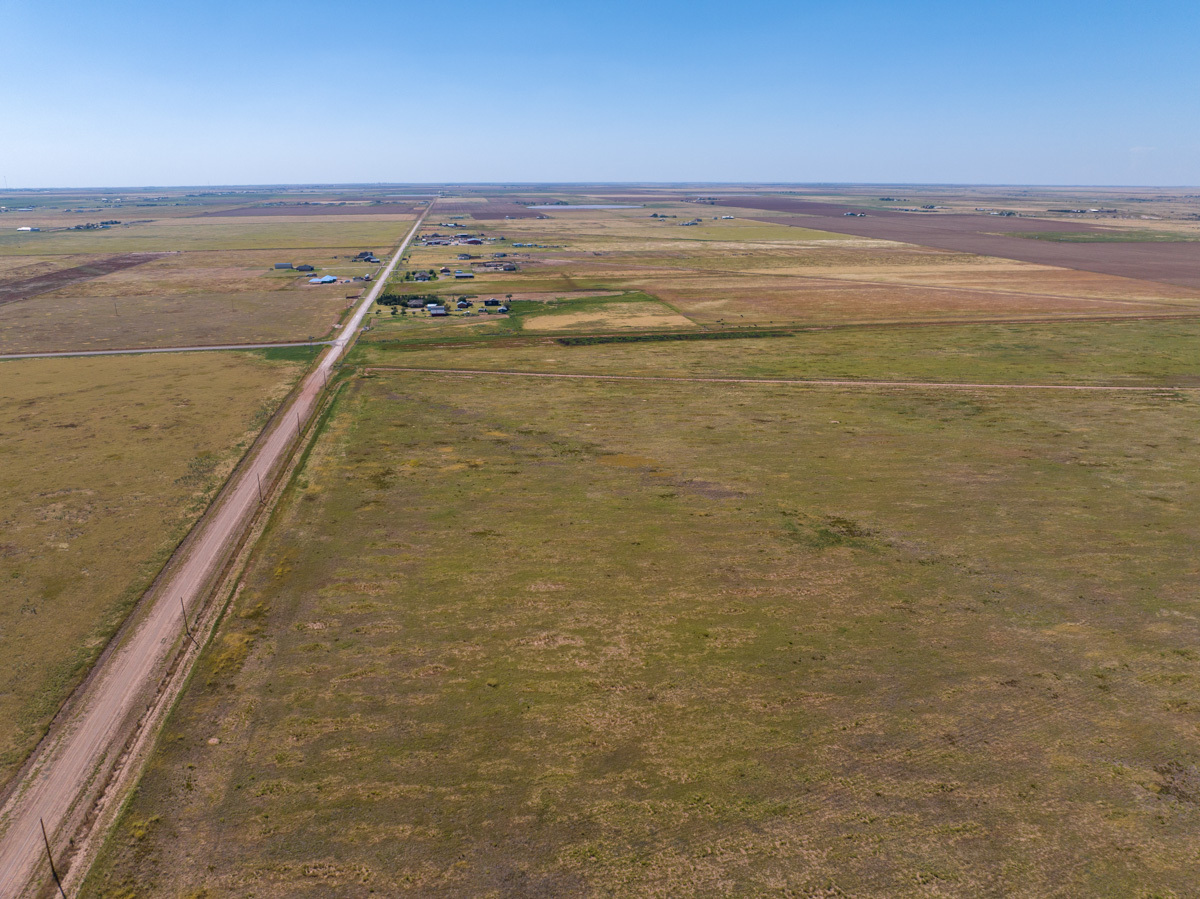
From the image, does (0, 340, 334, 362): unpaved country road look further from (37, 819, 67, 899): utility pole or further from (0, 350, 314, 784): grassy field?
(37, 819, 67, 899): utility pole

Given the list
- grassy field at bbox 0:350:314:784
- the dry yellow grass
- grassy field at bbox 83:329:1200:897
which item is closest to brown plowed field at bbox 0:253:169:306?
grassy field at bbox 0:350:314:784

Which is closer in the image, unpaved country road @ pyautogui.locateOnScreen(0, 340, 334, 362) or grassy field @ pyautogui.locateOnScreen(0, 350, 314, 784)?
grassy field @ pyautogui.locateOnScreen(0, 350, 314, 784)

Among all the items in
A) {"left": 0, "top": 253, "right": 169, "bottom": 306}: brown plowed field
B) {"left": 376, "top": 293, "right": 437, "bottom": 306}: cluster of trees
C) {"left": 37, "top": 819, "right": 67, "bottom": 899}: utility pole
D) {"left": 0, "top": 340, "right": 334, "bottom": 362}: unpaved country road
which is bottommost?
{"left": 37, "top": 819, "right": 67, "bottom": 899}: utility pole

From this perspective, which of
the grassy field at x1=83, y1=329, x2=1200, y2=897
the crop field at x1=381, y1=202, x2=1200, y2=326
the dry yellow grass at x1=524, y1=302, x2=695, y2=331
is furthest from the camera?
the crop field at x1=381, y1=202, x2=1200, y2=326

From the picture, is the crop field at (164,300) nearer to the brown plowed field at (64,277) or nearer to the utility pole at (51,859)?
the brown plowed field at (64,277)

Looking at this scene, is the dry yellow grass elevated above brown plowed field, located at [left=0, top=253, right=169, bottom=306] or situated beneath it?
situated beneath

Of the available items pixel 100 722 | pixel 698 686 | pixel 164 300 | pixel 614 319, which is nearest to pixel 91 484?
pixel 100 722

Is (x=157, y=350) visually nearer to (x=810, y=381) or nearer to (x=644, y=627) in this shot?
(x=644, y=627)
